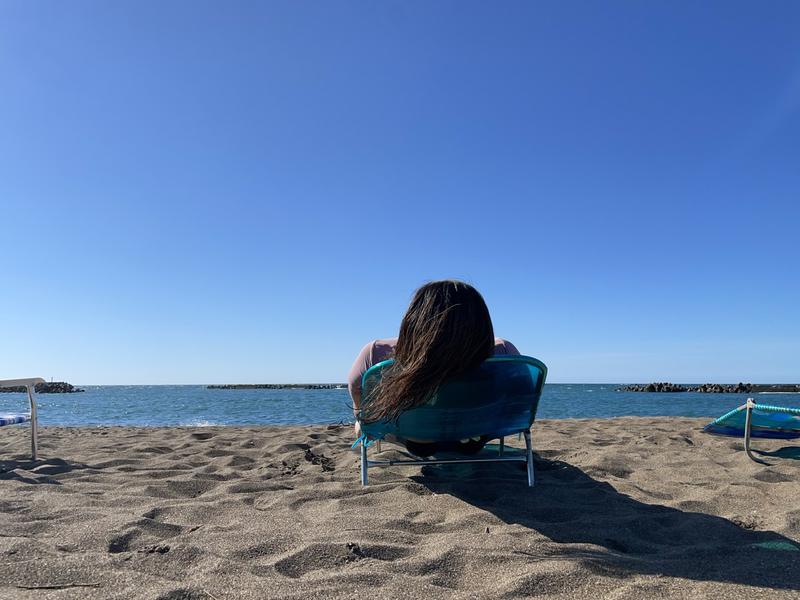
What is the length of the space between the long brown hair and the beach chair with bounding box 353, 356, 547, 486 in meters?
0.09

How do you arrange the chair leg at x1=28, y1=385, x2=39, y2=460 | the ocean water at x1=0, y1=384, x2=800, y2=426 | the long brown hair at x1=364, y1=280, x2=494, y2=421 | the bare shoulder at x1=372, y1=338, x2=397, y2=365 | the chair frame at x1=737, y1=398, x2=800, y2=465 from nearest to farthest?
the long brown hair at x1=364, y1=280, x2=494, y2=421 → the bare shoulder at x1=372, y1=338, x2=397, y2=365 → the chair frame at x1=737, y1=398, x2=800, y2=465 → the chair leg at x1=28, y1=385, x2=39, y2=460 → the ocean water at x1=0, y1=384, x2=800, y2=426

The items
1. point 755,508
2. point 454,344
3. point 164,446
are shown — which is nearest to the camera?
point 454,344

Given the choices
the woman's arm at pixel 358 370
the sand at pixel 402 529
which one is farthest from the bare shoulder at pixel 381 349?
the sand at pixel 402 529

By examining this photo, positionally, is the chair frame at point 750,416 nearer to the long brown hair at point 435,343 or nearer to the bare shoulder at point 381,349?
the long brown hair at point 435,343

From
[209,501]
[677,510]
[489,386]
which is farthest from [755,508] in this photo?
[209,501]

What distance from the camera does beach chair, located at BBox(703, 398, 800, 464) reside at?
4.27 metres

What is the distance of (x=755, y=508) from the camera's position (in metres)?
2.99

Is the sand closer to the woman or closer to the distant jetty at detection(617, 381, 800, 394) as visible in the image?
the woman

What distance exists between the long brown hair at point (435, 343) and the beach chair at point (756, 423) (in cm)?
269

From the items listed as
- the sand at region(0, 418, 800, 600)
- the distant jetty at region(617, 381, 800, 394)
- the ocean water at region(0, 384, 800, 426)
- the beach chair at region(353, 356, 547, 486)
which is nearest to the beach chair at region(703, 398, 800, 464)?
the sand at region(0, 418, 800, 600)

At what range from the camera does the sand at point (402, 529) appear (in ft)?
6.15

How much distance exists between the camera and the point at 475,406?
10.2 feet

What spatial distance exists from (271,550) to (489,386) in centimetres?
142

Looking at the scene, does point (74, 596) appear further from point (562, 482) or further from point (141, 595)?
point (562, 482)
